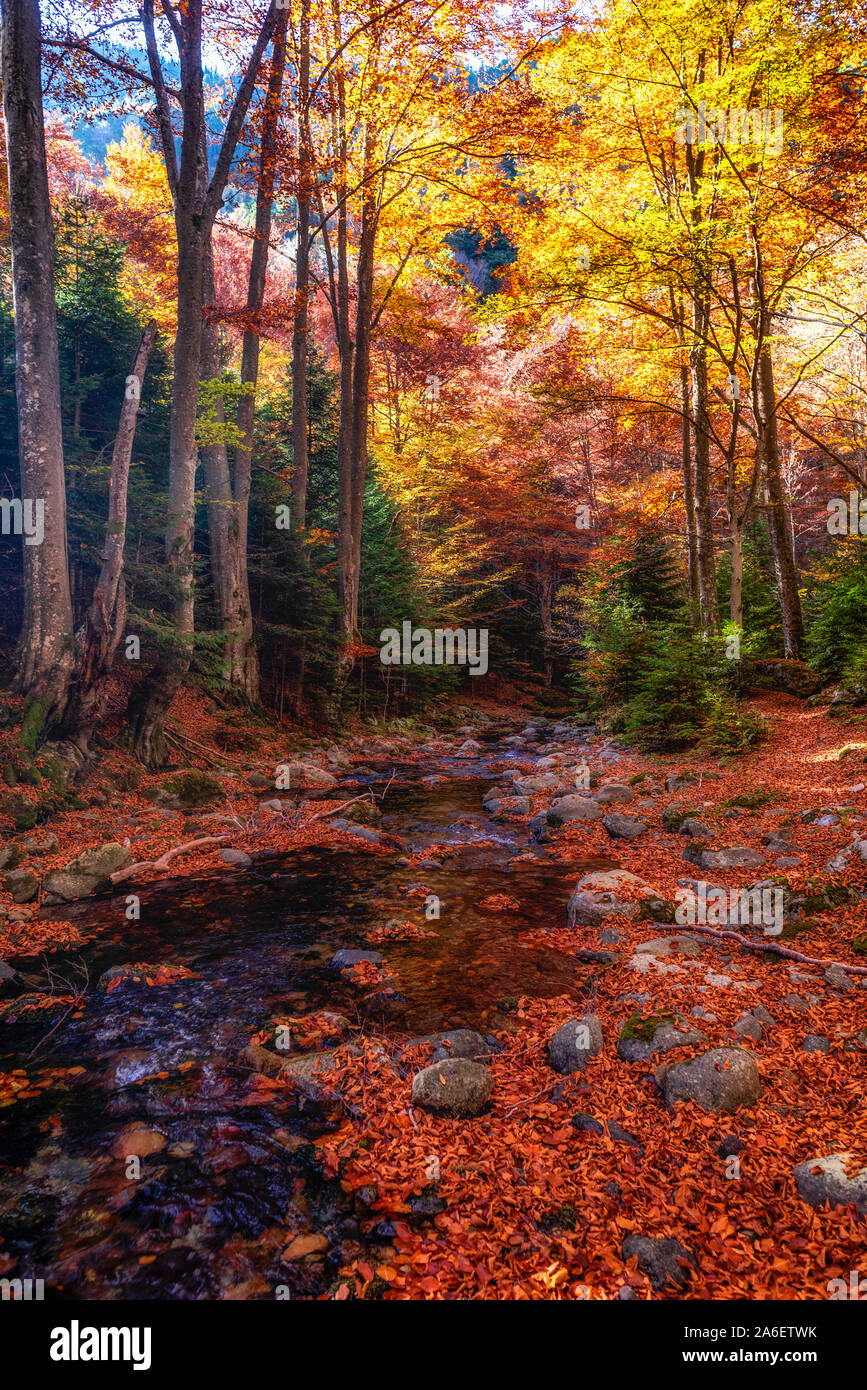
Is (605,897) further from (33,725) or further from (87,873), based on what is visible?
(33,725)

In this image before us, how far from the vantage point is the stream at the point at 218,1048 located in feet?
7.54

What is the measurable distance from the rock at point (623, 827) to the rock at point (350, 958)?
3651mm

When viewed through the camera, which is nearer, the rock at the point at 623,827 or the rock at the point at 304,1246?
the rock at the point at 304,1246

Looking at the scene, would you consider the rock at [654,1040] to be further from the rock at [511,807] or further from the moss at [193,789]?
the moss at [193,789]

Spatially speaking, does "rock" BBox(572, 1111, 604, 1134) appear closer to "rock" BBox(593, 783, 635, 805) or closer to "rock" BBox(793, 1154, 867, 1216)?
"rock" BBox(793, 1154, 867, 1216)

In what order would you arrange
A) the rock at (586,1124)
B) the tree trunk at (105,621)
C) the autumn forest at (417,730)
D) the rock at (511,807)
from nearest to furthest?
the autumn forest at (417,730) → the rock at (586,1124) → the tree trunk at (105,621) → the rock at (511,807)

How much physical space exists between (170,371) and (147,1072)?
1184 cm

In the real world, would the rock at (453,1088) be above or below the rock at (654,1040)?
below

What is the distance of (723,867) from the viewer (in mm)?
5645

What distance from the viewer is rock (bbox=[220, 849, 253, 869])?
655cm

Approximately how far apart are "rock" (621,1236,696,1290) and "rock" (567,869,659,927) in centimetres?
282

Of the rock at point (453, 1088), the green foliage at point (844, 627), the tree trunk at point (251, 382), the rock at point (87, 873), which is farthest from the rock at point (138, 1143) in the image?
the green foliage at point (844, 627)

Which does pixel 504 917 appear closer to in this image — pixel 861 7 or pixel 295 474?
pixel 295 474

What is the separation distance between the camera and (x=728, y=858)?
569 cm
